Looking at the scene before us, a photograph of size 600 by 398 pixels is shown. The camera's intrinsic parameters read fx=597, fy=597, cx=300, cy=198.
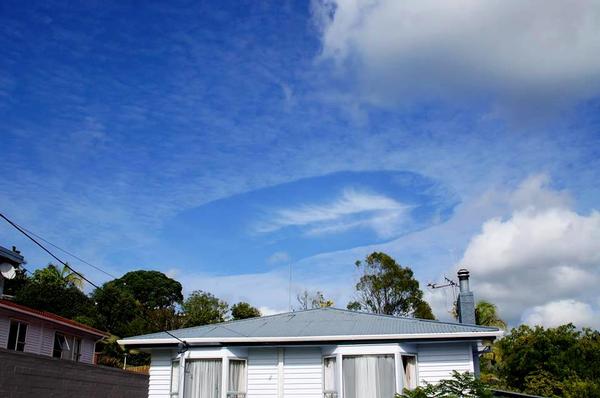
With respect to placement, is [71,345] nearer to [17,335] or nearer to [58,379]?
[17,335]

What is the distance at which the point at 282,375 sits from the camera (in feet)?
52.3

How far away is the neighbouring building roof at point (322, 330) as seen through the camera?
49.6 ft

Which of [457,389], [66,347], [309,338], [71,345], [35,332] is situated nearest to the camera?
[457,389]

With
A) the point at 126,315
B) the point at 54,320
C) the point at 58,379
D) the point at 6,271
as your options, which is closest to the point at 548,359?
the point at 58,379

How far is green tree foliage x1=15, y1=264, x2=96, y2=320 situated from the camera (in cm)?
4647

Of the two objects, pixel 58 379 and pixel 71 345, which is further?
pixel 71 345

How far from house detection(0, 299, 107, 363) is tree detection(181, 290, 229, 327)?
53.8 ft

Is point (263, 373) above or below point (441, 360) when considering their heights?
below

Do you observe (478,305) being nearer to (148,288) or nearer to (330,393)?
(330,393)

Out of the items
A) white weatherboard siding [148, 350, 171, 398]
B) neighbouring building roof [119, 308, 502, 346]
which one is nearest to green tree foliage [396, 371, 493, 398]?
neighbouring building roof [119, 308, 502, 346]

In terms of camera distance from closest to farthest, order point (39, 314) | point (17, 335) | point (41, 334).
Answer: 1. point (17, 335)
2. point (39, 314)
3. point (41, 334)

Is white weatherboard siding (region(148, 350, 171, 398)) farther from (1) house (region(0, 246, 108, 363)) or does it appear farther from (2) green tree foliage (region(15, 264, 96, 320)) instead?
(2) green tree foliage (region(15, 264, 96, 320))

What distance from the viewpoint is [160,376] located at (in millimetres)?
16469

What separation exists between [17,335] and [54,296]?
24489 millimetres
